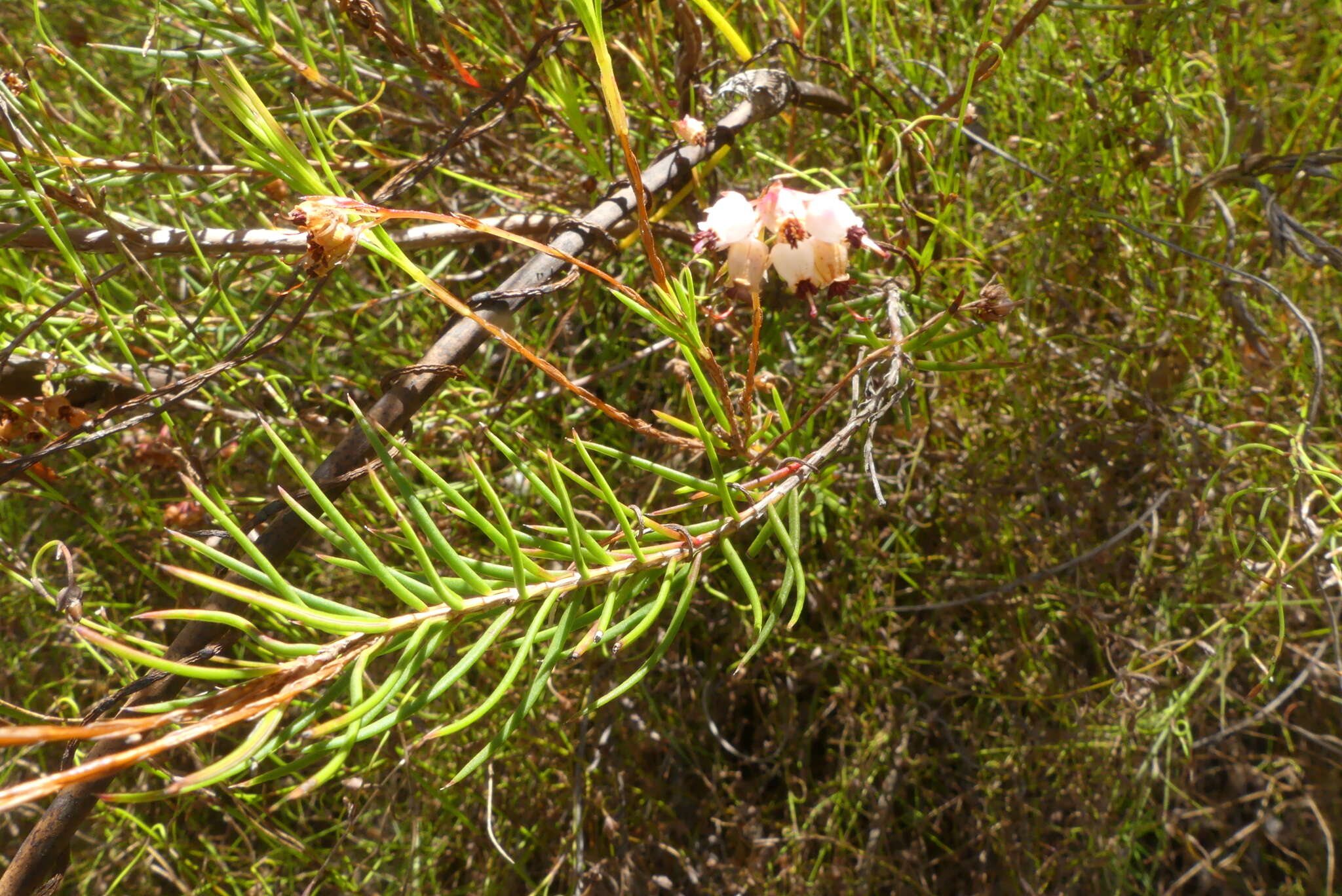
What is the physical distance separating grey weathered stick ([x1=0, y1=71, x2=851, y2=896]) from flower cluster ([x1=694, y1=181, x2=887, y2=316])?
0.11m

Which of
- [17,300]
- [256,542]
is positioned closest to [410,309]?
[17,300]

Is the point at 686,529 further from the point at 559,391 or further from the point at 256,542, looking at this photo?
the point at 559,391

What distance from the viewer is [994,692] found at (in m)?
1.06

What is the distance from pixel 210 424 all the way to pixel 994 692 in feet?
3.26

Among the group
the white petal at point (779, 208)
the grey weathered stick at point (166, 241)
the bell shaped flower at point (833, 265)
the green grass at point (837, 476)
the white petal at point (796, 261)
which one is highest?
the grey weathered stick at point (166, 241)

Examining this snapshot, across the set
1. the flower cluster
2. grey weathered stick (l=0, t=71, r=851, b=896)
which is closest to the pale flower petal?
grey weathered stick (l=0, t=71, r=851, b=896)

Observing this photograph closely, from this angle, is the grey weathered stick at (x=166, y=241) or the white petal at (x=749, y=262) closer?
the white petal at (x=749, y=262)

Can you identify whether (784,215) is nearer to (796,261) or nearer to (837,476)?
(796,261)

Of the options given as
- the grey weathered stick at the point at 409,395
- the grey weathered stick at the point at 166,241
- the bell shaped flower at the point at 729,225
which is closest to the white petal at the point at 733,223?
the bell shaped flower at the point at 729,225

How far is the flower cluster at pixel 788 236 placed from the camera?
1.84ft

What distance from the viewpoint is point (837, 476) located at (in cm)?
85

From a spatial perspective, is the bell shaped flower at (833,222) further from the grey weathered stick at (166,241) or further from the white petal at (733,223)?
the grey weathered stick at (166,241)

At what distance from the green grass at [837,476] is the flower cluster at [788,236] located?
0.82 ft

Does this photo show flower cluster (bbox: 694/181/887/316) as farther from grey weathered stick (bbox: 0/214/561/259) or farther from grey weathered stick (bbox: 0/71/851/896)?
grey weathered stick (bbox: 0/214/561/259)
